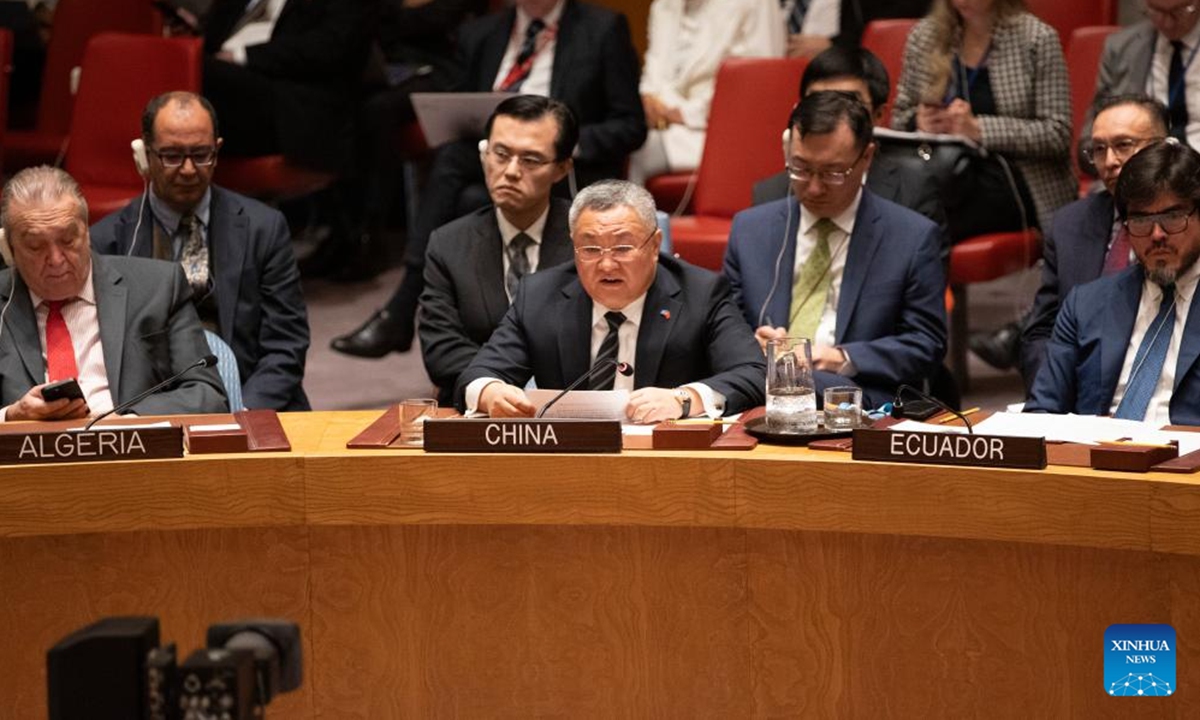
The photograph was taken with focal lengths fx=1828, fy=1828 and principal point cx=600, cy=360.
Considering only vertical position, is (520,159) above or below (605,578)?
above

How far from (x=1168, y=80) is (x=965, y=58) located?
576mm

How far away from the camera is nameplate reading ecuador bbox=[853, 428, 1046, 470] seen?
284 centimetres

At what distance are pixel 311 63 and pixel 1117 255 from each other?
3253 millimetres

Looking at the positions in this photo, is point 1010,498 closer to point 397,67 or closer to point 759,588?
point 759,588

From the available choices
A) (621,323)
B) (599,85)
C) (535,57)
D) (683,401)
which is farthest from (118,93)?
(683,401)

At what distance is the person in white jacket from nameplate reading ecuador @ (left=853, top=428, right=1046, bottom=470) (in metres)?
3.04

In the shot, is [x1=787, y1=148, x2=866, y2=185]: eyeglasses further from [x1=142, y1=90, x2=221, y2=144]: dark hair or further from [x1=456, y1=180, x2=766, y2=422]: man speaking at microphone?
[x1=142, y1=90, x2=221, y2=144]: dark hair

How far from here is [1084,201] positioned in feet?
14.2

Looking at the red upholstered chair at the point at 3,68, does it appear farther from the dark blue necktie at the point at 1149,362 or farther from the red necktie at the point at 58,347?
the dark blue necktie at the point at 1149,362

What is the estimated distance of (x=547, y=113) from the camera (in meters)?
4.32

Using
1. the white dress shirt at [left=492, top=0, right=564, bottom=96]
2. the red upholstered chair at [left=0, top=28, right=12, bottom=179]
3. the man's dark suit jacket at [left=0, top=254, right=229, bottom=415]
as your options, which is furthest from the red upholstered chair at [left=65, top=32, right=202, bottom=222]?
the man's dark suit jacket at [left=0, top=254, right=229, bottom=415]

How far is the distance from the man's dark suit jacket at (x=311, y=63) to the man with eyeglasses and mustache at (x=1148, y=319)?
138 inches

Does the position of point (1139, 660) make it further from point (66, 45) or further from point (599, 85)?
point (66, 45)

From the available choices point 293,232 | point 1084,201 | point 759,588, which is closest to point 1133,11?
point 1084,201
